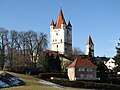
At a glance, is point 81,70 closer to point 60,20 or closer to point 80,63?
point 80,63

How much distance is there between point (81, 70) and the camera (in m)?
91.9

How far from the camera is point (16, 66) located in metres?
88.2

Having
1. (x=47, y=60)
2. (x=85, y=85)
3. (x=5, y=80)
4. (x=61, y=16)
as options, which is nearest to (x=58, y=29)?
(x=61, y=16)

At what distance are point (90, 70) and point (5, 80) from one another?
48062 millimetres

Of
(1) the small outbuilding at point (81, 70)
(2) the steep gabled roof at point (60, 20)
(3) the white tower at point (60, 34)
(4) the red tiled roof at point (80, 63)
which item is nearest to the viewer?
(1) the small outbuilding at point (81, 70)

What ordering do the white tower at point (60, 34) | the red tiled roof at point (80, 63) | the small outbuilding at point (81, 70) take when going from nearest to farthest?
1. the small outbuilding at point (81, 70)
2. the red tiled roof at point (80, 63)
3. the white tower at point (60, 34)

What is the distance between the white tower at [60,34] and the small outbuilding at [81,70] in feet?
236

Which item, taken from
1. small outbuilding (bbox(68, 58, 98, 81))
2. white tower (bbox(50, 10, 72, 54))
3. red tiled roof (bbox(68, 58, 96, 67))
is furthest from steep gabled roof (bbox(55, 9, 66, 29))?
small outbuilding (bbox(68, 58, 98, 81))

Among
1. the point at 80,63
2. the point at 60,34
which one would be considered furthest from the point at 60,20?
the point at 80,63

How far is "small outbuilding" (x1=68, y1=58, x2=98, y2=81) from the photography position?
90.6m

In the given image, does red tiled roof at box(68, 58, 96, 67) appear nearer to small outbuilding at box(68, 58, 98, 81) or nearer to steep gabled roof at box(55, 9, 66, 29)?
small outbuilding at box(68, 58, 98, 81)

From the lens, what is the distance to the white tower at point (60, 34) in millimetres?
167375

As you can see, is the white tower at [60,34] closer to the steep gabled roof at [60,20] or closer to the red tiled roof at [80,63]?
the steep gabled roof at [60,20]

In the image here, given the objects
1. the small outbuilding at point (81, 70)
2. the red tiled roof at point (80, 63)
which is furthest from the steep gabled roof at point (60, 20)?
the small outbuilding at point (81, 70)
